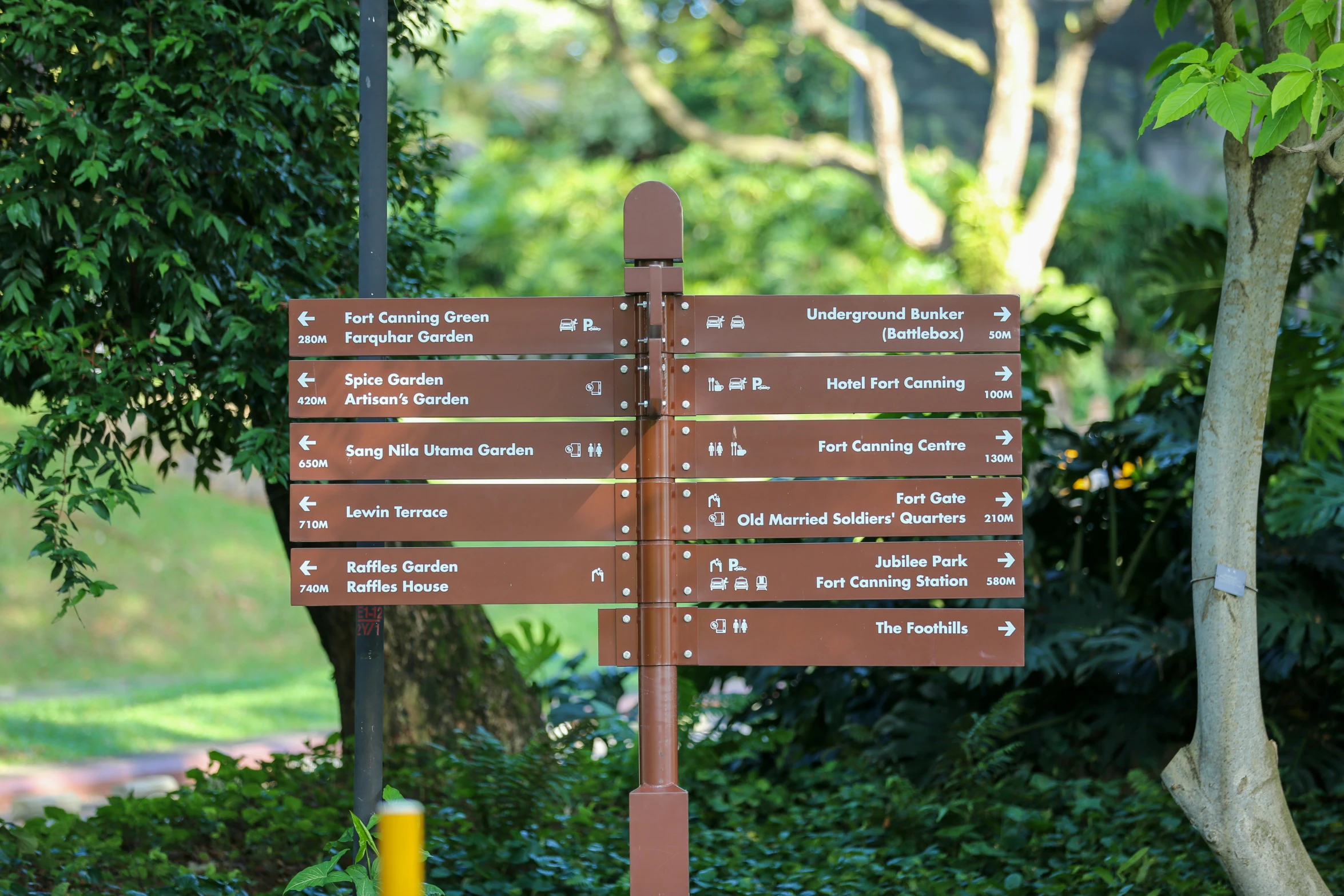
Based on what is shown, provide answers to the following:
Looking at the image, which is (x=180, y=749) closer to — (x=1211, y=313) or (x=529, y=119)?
(x=1211, y=313)

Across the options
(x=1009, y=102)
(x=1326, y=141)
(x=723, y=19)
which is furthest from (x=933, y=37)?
(x=1326, y=141)

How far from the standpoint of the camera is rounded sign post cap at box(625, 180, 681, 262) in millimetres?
3729

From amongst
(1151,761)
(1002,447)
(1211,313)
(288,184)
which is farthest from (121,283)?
A: (1211,313)

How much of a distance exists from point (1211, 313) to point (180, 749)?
822 cm

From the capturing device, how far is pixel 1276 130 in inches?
144

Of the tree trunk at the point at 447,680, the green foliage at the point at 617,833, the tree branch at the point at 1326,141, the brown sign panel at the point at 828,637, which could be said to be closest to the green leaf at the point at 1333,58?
the tree branch at the point at 1326,141

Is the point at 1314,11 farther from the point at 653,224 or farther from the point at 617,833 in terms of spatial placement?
the point at 617,833

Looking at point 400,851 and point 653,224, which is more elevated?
point 653,224

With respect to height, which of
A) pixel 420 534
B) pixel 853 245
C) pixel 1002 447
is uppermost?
pixel 853 245

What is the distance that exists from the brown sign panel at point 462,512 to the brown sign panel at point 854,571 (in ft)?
0.95

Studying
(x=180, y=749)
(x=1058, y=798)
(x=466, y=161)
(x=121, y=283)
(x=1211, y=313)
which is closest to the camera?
(x=121, y=283)

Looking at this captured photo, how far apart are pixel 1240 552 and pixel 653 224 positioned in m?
2.29

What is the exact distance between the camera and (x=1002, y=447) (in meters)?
3.80

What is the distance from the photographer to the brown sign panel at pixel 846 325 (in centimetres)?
380
